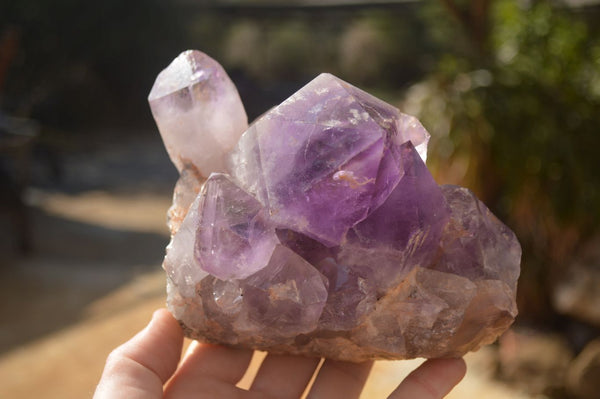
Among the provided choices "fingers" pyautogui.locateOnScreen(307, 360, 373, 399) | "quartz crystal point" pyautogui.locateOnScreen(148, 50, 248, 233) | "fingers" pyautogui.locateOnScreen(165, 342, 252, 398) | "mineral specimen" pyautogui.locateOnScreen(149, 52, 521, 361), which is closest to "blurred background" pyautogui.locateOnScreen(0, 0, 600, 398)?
"fingers" pyautogui.locateOnScreen(307, 360, 373, 399)

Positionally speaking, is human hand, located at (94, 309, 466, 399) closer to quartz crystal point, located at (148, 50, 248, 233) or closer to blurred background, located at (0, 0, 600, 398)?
quartz crystal point, located at (148, 50, 248, 233)

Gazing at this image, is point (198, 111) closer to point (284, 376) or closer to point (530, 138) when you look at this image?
point (284, 376)

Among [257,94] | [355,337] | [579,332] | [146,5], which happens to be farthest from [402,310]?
[146,5]

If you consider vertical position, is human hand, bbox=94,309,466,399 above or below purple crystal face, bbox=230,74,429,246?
below

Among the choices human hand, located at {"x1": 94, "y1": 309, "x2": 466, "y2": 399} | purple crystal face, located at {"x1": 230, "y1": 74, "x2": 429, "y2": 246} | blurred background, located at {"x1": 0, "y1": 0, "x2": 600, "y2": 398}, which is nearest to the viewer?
purple crystal face, located at {"x1": 230, "y1": 74, "x2": 429, "y2": 246}

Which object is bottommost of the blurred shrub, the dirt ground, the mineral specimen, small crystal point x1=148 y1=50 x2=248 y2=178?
the dirt ground

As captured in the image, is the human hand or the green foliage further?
the green foliage

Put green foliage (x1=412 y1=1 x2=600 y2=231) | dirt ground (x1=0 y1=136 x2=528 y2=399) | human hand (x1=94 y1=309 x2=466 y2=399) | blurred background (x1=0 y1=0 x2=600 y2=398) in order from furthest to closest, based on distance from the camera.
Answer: green foliage (x1=412 y1=1 x2=600 y2=231) < blurred background (x1=0 y1=0 x2=600 y2=398) < dirt ground (x1=0 y1=136 x2=528 y2=399) < human hand (x1=94 y1=309 x2=466 y2=399)
